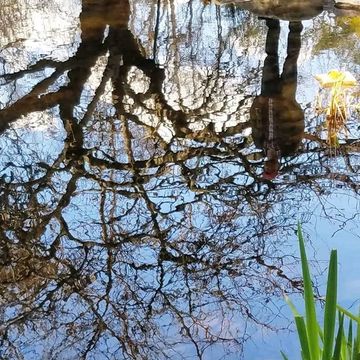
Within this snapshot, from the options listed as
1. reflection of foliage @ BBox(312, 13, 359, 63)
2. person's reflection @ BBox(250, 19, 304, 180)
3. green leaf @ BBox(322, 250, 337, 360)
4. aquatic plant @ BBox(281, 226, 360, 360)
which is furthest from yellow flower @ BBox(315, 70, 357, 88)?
green leaf @ BBox(322, 250, 337, 360)

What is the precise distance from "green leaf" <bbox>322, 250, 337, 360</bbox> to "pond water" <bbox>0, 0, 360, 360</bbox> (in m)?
1.74

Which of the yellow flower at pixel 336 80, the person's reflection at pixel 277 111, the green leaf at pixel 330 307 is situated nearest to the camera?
the green leaf at pixel 330 307

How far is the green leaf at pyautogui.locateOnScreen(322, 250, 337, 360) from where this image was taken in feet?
5.15

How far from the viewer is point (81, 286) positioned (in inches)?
161

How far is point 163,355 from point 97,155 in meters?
2.61

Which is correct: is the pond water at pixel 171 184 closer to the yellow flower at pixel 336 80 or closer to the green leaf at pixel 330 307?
the yellow flower at pixel 336 80

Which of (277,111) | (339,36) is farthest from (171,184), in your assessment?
(339,36)

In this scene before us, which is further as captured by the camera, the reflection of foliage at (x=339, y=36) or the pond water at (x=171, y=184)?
the reflection of foliage at (x=339, y=36)

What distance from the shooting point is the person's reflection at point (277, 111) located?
5629 mm

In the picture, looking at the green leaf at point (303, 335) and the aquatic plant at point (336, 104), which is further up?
the aquatic plant at point (336, 104)

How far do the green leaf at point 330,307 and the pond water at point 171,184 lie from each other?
1.74 meters

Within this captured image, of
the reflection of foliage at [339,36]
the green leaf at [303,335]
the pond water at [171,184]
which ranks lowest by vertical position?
the green leaf at [303,335]

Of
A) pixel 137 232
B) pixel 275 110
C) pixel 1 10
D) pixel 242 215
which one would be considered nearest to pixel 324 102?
pixel 275 110

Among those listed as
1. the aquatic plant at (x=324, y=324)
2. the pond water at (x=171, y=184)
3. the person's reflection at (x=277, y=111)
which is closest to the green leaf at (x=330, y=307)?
the aquatic plant at (x=324, y=324)
